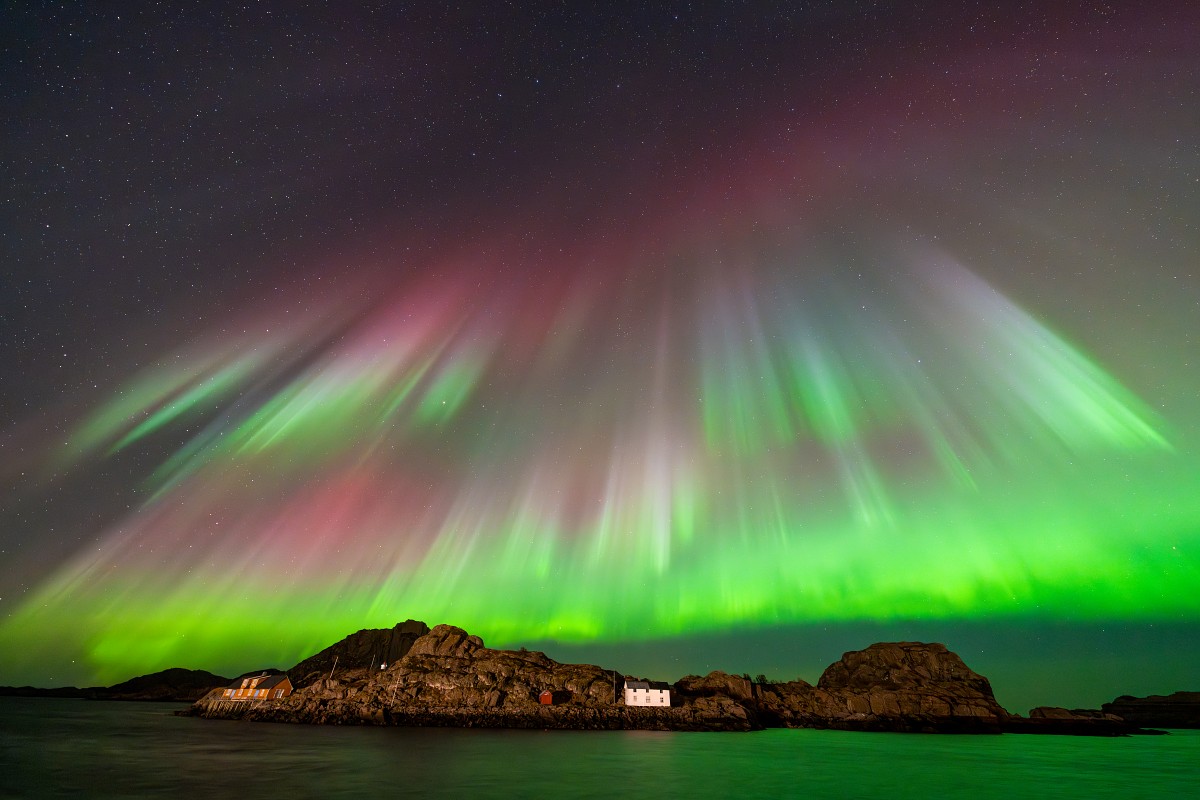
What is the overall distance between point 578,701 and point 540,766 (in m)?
61.2

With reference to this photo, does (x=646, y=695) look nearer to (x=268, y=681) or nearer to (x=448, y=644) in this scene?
(x=448, y=644)

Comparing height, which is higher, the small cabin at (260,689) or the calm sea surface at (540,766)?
the small cabin at (260,689)

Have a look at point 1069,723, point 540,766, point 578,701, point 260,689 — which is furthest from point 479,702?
point 1069,723

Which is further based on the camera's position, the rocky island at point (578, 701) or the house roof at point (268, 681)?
the house roof at point (268, 681)

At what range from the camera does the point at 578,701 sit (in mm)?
112812

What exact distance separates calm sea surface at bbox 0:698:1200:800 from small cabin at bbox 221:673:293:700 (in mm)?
29257

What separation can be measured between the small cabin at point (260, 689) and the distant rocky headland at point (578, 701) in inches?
31.8

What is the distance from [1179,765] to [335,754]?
323 feet

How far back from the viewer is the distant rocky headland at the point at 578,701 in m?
107

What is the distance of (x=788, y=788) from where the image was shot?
4756 cm

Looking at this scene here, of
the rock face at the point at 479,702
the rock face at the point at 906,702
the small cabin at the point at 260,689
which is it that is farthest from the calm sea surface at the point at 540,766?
the rock face at the point at 906,702

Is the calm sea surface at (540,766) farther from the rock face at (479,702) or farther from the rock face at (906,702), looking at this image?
the rock face at (906,702)

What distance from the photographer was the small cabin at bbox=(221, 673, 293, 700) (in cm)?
12181

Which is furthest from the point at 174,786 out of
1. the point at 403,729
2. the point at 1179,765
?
the point at 1179,765
